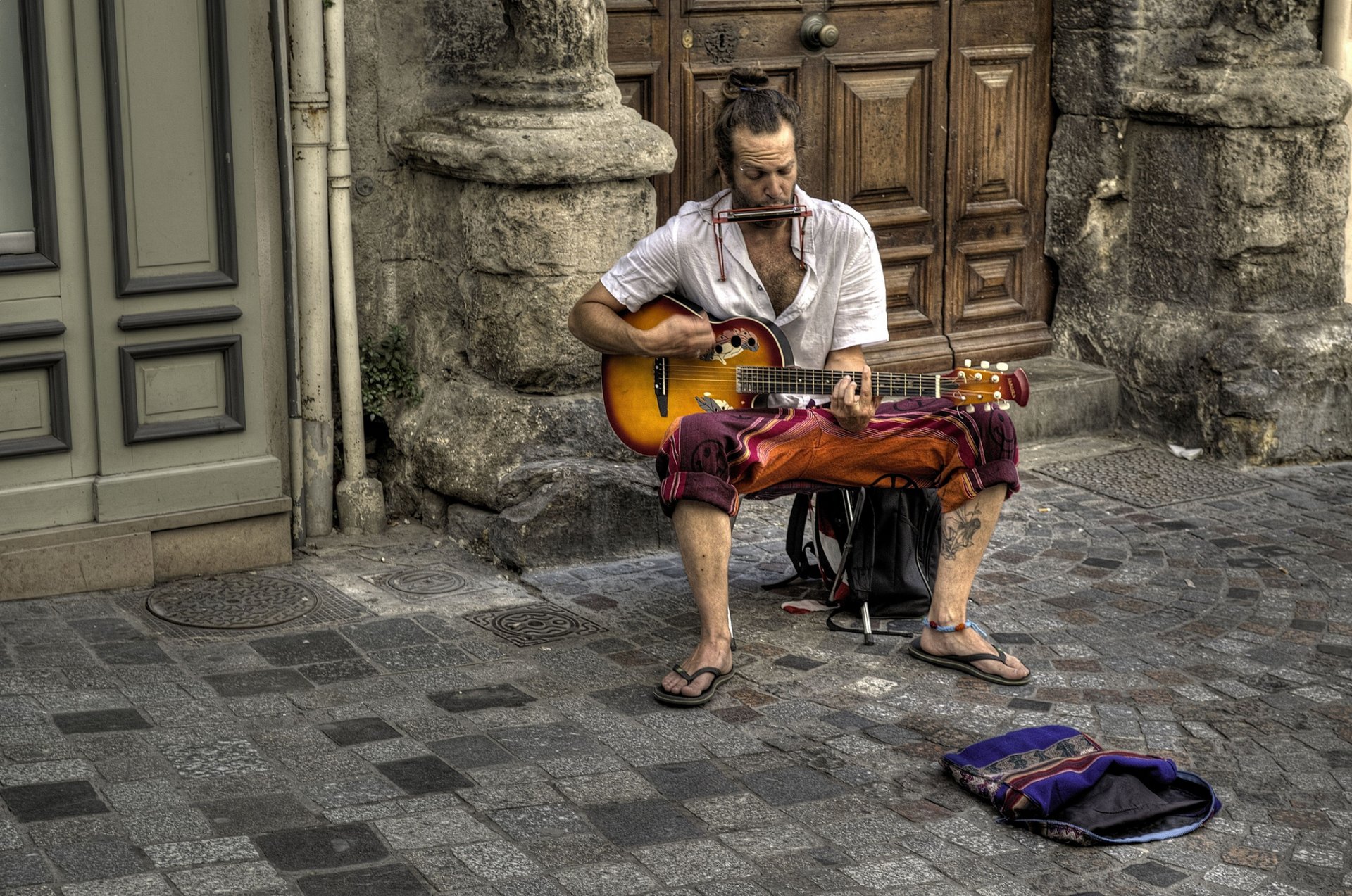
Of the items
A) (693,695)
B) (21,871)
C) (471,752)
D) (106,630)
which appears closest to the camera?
(21,871)

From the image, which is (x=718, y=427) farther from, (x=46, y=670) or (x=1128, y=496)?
(x=1128, y=496)

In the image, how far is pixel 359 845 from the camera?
3.66 m

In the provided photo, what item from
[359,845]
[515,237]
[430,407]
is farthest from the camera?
[430,407]

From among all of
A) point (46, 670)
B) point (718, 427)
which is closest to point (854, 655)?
point (718, 427)

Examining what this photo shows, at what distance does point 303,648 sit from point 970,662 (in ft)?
6.11

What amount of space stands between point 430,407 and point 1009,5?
3.04 metres

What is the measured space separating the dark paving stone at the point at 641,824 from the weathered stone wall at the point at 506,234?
1810 mm

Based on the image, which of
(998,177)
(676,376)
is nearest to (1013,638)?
(676,376)

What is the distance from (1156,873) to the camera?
3664 millimetres

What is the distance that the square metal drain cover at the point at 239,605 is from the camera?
5.04m

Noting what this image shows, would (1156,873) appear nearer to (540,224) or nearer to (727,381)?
(727,381)

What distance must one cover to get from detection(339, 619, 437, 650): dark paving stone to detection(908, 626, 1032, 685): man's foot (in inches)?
55.1

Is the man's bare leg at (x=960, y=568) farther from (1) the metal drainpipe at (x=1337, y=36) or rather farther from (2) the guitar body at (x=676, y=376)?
(1) the metal drainpipe at (x=1337, y=36)

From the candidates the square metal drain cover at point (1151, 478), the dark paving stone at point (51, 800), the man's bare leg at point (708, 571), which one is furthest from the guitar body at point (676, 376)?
the square metal drain cover at point (1151, 478)
